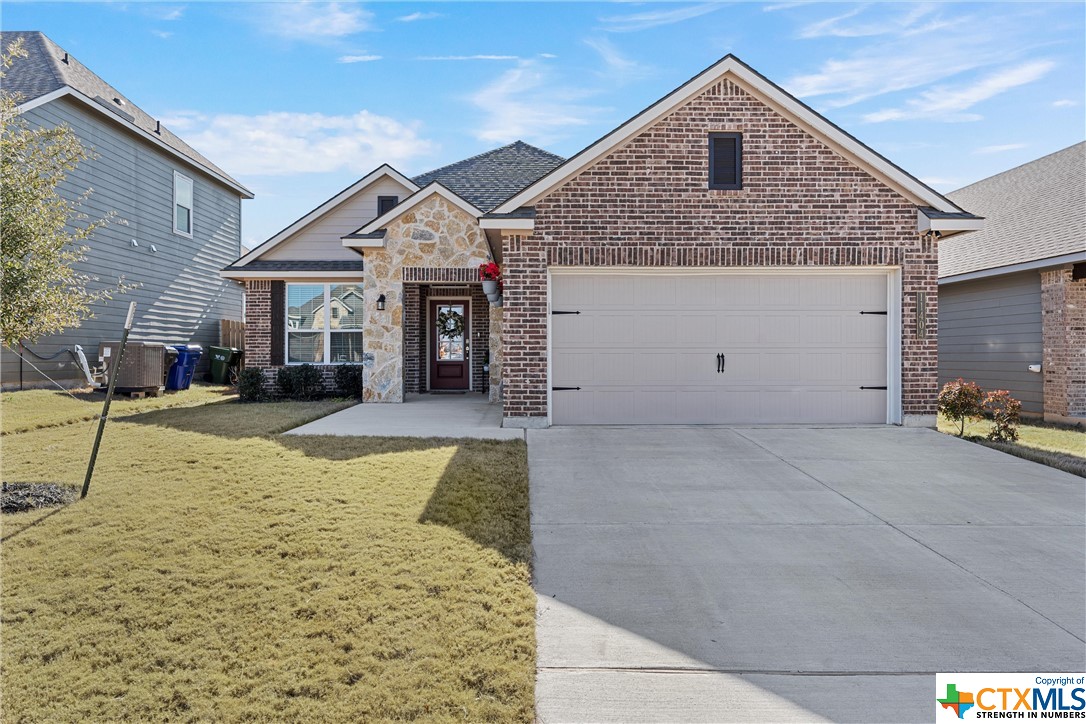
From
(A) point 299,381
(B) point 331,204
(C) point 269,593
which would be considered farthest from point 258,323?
(C) point 269,593

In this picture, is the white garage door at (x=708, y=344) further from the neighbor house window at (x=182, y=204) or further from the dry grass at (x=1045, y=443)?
the neighbor house window at (x=182, y=204)

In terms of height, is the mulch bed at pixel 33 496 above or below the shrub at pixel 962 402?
below

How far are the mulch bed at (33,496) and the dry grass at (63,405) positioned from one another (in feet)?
12.6

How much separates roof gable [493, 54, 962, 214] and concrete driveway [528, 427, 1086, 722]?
13.5ft

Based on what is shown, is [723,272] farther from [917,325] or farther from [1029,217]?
[1029,217]

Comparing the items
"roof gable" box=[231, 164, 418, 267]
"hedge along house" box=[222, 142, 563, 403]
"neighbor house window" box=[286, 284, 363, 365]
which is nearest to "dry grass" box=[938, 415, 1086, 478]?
"hedge along house" box=[222, 142, 563, 403]

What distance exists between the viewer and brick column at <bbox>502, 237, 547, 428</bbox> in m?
9.70

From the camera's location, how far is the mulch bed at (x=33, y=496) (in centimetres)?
540

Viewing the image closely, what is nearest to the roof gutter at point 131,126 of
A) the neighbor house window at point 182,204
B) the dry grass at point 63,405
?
the neighbor house window at point 182,204

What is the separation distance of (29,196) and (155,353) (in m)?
9.06

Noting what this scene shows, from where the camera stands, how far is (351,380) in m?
14.8

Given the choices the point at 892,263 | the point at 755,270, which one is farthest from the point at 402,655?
the point at 892,263

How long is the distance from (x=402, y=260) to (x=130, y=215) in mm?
8220

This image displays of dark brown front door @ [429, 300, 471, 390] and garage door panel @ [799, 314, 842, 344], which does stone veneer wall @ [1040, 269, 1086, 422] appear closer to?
garage door panel @ [799, 314, 842, 344]
